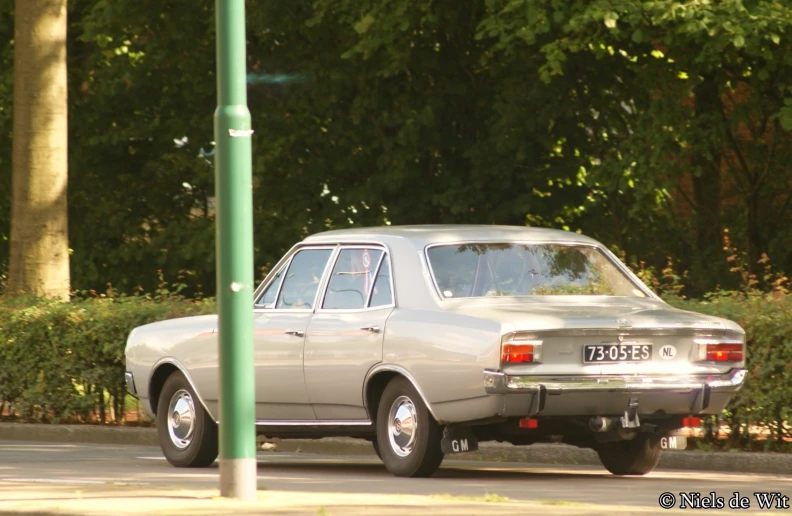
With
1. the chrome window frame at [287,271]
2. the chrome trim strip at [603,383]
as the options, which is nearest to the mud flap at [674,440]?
the chrome trim strip at [603,383]

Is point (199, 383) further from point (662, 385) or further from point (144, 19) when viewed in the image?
point (144, 19)

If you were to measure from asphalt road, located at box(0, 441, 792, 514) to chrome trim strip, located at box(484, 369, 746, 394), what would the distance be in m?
0.65

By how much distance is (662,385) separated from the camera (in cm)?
1060

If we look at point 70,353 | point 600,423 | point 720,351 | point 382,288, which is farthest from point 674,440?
point 70,353

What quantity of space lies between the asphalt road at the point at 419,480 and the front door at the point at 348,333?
567 mm

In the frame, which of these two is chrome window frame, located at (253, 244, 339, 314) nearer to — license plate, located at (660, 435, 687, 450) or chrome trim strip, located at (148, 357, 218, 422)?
chrome trim strip, located at (148, 357, 218, 422)

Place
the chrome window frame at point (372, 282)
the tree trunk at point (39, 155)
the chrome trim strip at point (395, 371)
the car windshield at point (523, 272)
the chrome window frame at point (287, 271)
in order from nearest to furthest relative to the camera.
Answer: the chrome trim strip at point (395, 371) → the car windshield at point (523, 272) → the chrome window frame at point (372, 282) → the chrome window frame at point (287, 271) → the tree trunk at point (39, 155)

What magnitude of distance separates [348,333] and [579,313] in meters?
1.76

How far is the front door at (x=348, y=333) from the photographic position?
449 inches

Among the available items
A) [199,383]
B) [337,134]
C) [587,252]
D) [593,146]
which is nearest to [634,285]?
[587,252]

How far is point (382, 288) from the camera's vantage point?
11586 mm

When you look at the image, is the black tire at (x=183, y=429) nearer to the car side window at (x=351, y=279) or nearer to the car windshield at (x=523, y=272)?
the car side window at (x=351, y=279)

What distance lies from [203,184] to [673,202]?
719cm

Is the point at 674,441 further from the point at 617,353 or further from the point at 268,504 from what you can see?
the point at 268,504
